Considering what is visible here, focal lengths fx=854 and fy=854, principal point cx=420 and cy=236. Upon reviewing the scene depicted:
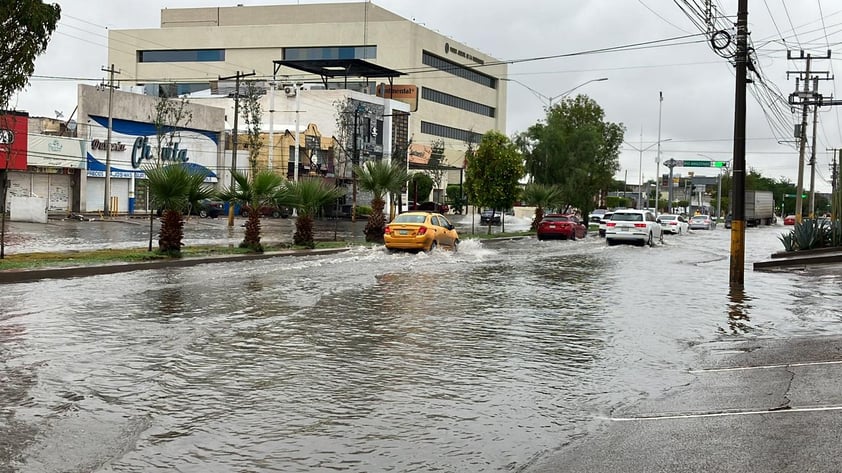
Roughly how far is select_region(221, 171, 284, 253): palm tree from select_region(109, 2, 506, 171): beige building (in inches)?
2694

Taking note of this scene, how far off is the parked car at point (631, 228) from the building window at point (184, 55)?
79.8 m

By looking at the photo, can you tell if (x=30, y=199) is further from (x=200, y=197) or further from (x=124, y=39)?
(x=124, y=39)

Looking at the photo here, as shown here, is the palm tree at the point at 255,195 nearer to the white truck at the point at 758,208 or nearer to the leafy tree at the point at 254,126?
the leafy tree at the point at 254,126

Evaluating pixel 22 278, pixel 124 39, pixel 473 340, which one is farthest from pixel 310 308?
pixel 124 39

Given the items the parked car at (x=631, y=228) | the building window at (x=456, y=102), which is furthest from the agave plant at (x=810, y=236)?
the building window at (x=456, y=102)

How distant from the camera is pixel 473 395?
27.2ft

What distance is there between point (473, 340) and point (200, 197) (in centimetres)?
1595

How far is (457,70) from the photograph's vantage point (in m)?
113

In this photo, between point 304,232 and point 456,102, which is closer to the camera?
point 304,232

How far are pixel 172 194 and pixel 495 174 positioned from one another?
1161 inches

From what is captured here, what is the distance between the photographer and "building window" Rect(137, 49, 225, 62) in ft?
364

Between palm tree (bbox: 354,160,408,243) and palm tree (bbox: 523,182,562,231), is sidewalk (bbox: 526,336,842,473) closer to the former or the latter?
palm tree (bbox: 354,160,408,243)

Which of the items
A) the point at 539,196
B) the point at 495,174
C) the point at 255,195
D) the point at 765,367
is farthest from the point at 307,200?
the point at 539,196

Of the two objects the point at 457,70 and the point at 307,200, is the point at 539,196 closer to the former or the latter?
the point at 307,200
